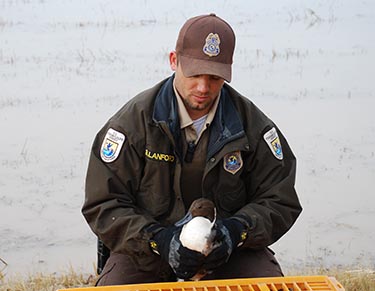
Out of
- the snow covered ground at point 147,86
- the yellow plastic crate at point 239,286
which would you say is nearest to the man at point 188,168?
the yellow plastic crate at point 239,286

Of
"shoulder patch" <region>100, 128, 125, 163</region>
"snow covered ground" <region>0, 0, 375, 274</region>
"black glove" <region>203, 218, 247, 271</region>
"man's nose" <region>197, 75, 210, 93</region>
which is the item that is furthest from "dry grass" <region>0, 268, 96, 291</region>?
"man's nose" <region>197, 75, 210, 93</region>

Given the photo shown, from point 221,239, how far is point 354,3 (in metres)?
3.87

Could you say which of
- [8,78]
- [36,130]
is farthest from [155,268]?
[8,78]

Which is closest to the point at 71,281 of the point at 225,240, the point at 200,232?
the point at 225,240

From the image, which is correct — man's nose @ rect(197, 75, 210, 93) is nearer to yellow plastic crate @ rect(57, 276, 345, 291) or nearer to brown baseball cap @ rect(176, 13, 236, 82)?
brown baseball cap @ rect(176, 13, 236, 82)

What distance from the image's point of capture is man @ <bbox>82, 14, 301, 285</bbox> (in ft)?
7.36

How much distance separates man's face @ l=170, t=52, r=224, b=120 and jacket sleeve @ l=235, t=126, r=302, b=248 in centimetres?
22

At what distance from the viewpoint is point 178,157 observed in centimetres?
229

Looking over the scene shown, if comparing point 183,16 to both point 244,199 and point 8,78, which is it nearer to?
point 8,78

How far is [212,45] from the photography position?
7.43 ft

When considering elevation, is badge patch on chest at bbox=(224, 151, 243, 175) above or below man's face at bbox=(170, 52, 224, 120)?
below

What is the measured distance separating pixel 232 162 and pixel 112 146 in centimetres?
37

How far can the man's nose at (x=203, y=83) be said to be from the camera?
7.33ft

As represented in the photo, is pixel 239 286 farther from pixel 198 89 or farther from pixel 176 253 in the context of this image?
pixel 198 89
